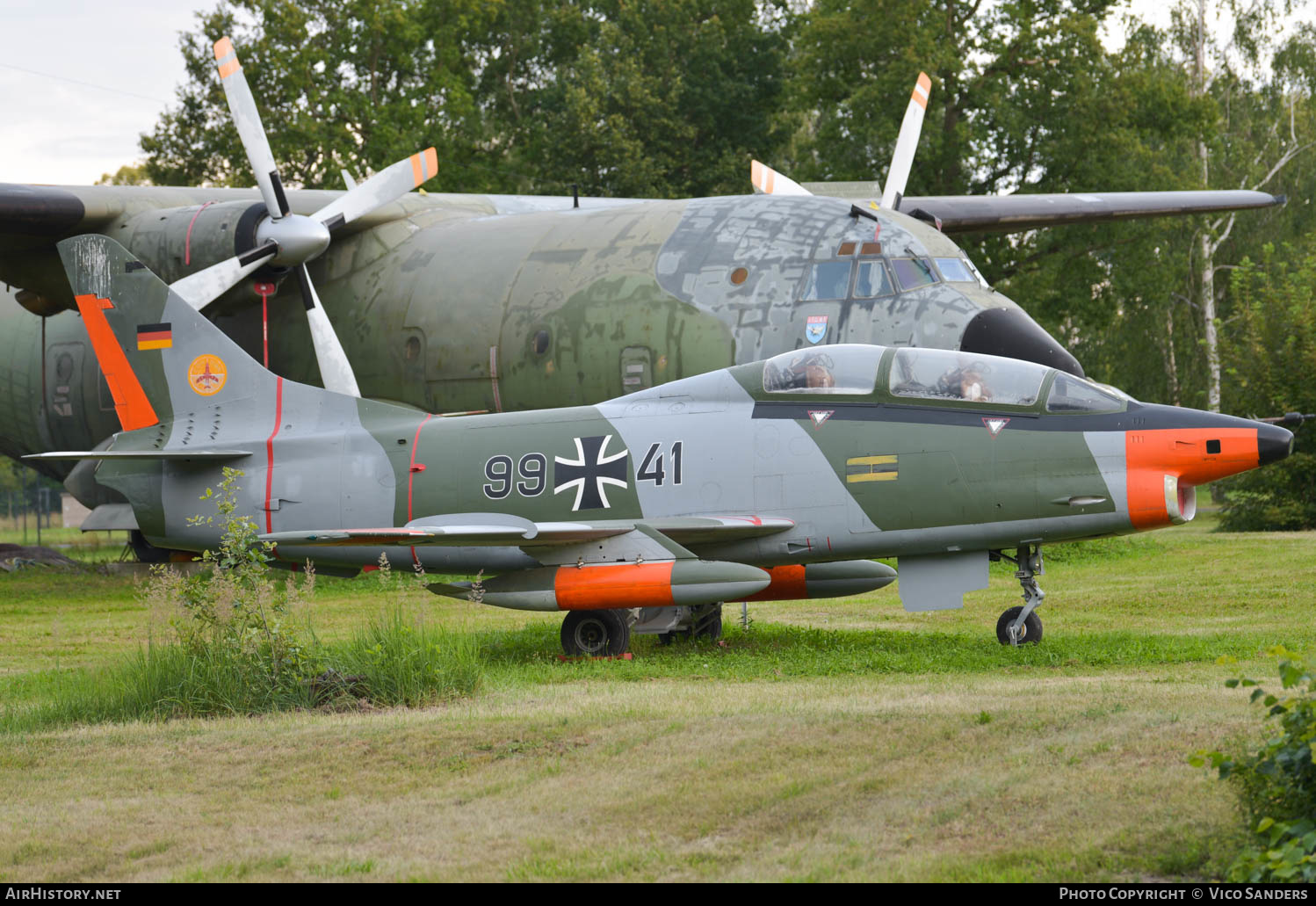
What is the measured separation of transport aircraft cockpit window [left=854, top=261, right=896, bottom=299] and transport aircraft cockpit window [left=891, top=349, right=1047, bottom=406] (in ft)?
10.9

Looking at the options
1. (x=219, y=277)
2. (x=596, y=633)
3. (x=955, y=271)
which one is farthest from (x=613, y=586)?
(x=219, y=277)

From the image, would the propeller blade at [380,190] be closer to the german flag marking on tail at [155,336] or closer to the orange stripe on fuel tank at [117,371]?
the orange stripe on fuel tank at [117,371]

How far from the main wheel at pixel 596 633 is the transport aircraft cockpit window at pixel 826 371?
8.19 ft

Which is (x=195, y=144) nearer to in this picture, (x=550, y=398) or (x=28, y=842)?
(x=550, y=398)

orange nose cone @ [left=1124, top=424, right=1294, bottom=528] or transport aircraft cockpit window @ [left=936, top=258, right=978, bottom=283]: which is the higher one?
transport aircraft cockpit window @ [left=936, top=258, right=978, bottom=283]

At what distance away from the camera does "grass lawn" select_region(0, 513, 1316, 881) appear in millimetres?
5660

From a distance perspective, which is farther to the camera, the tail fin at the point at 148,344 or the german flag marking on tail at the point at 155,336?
the german flag marking on tail at the point at 155,336

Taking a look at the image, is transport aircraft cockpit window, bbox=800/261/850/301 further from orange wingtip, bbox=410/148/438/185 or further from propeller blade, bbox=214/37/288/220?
propeller blade, bbox=214/37/288/220

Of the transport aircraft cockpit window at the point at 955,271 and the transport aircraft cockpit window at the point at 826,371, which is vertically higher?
the transport aircraft cockpit window at the point at 955,271

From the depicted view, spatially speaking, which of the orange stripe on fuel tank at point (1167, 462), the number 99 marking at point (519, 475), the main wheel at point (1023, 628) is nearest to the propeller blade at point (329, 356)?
the number 99 marking at point (519, 475)

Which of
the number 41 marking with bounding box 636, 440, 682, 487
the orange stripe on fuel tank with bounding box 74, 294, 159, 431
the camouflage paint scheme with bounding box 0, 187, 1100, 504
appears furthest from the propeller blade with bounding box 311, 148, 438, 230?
the number 41 marking with bounding box 636, 440, 682, 487

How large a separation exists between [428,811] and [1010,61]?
35.4 metres

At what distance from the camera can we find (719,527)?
11531mm

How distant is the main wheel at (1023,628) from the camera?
11570 mm
